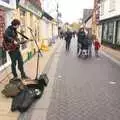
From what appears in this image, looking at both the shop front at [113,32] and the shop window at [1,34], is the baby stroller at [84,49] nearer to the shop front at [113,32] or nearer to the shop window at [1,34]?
the shop front at [113,32]

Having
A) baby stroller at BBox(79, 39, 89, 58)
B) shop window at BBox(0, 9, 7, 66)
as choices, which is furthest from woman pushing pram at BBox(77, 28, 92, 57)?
shop window at BBox(0, 9, 7, 66)

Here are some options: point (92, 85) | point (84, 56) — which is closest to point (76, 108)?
point (92, 85)

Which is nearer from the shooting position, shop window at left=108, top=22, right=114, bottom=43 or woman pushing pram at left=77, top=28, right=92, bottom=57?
woman pushing pram at left=77, top=28, right=92, bottom=57

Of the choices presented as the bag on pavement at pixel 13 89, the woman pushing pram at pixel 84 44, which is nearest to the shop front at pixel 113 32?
the woman pushing pram at pixel 84 44

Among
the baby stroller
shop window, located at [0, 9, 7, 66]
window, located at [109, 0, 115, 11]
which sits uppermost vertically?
window, located at [109, 0, 115, 11]

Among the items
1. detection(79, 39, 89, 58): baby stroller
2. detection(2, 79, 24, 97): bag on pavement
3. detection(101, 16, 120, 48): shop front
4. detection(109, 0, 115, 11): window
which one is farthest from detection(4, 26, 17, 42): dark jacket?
detection(109, 0, 115, 11): window

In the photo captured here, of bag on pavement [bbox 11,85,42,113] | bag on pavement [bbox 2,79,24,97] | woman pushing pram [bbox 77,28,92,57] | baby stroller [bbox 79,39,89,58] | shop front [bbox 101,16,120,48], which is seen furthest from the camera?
shop front [bbox 101,16,120,48]

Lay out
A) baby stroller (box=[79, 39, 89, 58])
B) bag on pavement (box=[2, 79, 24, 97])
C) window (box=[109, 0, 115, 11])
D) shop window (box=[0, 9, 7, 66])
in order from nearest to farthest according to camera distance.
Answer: bag on pavement (box=[2, 79, 24, 97]) → shop window (box=[0, 9, 7, 66]) → baby stroller (box=[79, 39, 89, 58]) → window (box=[109, 0, 115, 11])

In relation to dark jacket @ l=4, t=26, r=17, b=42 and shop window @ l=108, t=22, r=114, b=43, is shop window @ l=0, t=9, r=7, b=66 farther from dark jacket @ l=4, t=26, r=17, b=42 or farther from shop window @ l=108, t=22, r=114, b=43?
shop window @ l=108, t=22, r=114, b=43

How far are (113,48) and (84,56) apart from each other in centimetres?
983

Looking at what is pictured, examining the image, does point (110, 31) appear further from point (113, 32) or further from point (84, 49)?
point (84, 49)

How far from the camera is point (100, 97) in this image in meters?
8.38

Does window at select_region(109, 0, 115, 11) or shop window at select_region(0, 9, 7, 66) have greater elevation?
window at select_region(109, 0, 115, 11)

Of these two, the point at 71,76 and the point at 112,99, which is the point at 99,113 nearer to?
the point at 112,99
